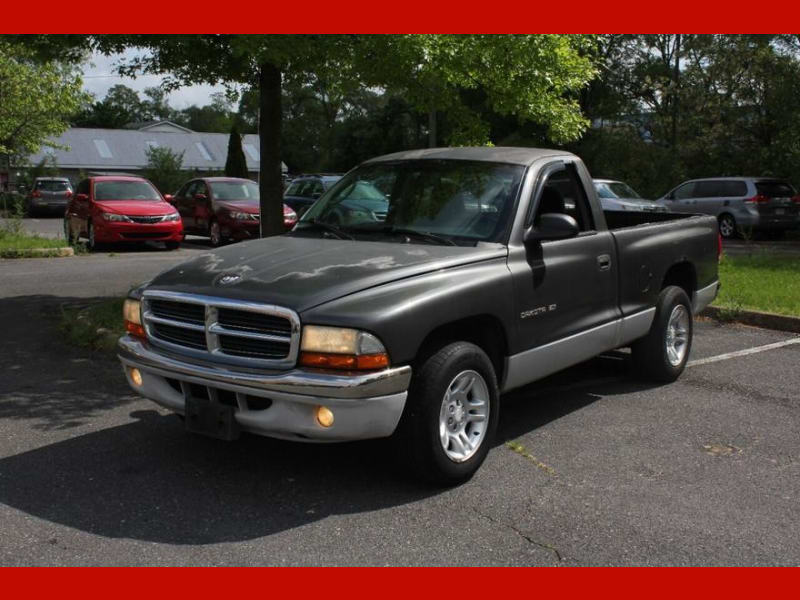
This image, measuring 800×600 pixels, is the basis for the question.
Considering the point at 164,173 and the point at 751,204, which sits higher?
the point at 164,173

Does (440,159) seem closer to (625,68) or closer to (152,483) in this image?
(152,483)

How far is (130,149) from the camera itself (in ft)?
217

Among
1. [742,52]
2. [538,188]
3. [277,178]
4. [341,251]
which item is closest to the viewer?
[341,251]

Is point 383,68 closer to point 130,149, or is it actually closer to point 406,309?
point 406,309

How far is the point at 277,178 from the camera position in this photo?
10227 millimetres

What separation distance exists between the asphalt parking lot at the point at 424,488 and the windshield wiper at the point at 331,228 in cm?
135

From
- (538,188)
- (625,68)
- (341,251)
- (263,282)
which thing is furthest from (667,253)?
(625,68)

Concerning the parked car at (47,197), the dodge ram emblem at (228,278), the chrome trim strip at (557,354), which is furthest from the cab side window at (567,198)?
the parked car at (47,197)

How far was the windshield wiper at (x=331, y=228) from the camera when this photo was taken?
5699 mm

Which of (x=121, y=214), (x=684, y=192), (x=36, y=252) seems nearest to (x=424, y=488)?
(x=36, y=252)

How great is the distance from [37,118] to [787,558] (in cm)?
2974

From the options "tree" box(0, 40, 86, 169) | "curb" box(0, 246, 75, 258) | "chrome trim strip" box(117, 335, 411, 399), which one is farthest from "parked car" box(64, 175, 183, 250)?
"chrome trim strip" box(117, 335, 411, 399)

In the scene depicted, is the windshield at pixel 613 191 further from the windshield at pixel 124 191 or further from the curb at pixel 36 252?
the curb at pixel 36 252

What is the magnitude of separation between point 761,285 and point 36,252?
13025mm
